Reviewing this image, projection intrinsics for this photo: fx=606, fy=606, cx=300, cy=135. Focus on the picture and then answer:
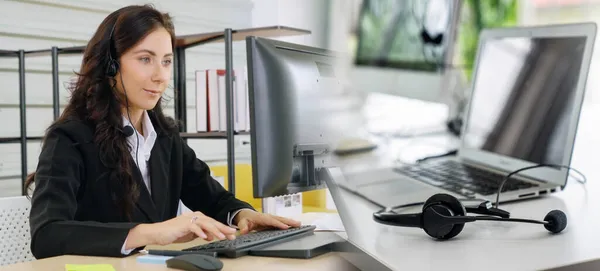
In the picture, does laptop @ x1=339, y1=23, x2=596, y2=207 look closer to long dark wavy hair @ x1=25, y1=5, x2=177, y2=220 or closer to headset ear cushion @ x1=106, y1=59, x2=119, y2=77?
long dark wavy hair @ x1=25, y1=5, x2=177, y2=220

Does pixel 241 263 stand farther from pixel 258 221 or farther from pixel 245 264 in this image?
pixel 258 221

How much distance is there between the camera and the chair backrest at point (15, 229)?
127 cm

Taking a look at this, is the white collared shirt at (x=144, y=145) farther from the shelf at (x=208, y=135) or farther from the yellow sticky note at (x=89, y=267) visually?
the shelf at (x=208, y=135)

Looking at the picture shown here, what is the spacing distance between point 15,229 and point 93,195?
18 centimetres

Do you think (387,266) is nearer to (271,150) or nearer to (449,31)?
(271,150)

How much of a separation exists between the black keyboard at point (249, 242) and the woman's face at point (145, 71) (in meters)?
0.53

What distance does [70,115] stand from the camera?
1.31 metres

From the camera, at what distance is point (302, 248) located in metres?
0.90

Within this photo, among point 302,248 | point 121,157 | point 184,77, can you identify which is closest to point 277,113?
point 302,248

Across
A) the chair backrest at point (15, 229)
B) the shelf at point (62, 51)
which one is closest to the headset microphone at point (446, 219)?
the chair backrest at point (15, 229)

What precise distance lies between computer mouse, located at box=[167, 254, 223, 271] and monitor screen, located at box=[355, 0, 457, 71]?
641 millimetres

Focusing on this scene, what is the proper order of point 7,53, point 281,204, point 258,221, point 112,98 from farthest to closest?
1. point 7,53
2. point 281,204
3. point 112,98
4. point 258,221

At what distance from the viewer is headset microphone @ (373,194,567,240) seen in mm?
823

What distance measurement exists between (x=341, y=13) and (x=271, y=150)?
697mm
